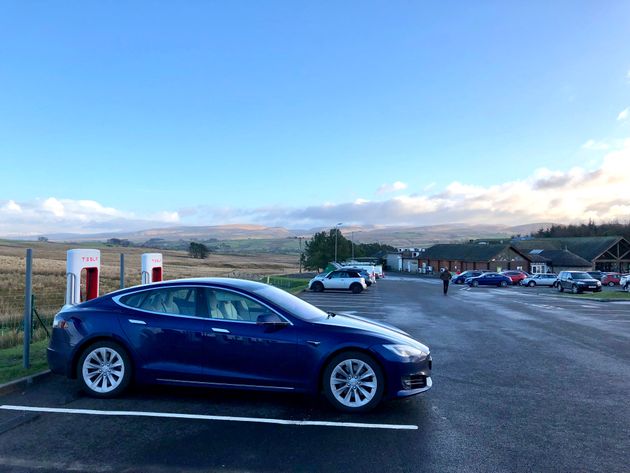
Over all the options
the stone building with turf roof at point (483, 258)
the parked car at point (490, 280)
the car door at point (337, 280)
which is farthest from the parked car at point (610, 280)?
the car door at point (337, 280)

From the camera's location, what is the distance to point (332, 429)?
16.5ft

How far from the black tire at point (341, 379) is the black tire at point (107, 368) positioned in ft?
7.71

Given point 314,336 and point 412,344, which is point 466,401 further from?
point 314,336

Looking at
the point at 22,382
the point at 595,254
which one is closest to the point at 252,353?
the point at 22,382

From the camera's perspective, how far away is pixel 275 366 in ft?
18.4

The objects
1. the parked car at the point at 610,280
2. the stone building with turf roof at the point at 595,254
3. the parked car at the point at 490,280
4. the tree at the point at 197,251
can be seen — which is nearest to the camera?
the parked car at the point at 490,280

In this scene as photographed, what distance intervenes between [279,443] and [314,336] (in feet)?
4.29

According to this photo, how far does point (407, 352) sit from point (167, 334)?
277cm

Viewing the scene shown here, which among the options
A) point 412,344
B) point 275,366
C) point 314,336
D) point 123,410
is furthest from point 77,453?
point 412,344

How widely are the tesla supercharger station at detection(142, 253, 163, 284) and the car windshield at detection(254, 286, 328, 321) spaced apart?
4884mm

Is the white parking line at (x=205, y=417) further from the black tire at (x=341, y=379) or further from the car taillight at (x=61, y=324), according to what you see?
the car taillight at (x=61, y=324)

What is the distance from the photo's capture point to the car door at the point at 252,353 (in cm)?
561

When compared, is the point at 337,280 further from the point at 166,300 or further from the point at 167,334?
the point at 167,334

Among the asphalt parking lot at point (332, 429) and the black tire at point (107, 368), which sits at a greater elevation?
the black tire at point (107, 368)
